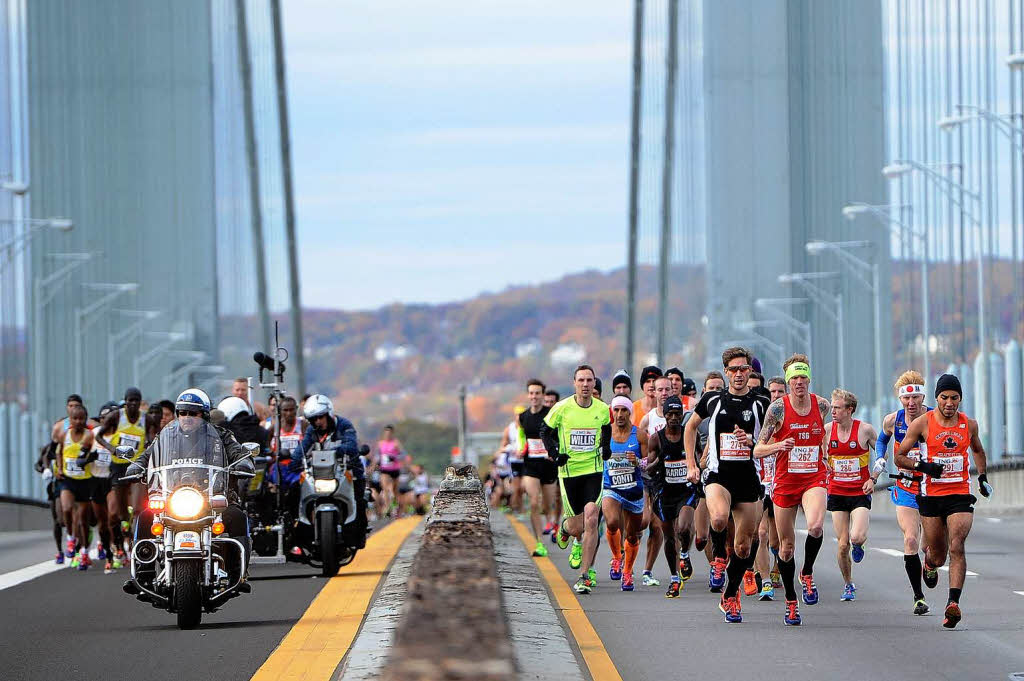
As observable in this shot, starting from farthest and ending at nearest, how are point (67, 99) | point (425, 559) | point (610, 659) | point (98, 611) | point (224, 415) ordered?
1. point (67, 99)
2. point (224, 415)
3. point (98, 611)
4. point (610, 659)
5. point (425, 559)

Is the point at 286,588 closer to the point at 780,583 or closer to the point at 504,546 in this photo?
the point at 780,583

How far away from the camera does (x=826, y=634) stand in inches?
444

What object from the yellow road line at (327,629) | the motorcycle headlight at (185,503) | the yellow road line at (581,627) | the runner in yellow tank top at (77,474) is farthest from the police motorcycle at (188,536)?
the runner in yellow tank top at (77,474)

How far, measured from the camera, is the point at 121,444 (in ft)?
57.9

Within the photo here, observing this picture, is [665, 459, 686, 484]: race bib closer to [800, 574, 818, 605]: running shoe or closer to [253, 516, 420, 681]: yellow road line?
[800, 574, 818, 605]: running shoe

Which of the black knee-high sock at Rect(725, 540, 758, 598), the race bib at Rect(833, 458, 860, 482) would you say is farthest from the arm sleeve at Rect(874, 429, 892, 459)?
the black knee-high sock at Rect(725, 540, 758, 598)

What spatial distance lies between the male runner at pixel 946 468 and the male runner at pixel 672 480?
2685 millimetres

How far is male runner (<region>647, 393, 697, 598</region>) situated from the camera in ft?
47.6

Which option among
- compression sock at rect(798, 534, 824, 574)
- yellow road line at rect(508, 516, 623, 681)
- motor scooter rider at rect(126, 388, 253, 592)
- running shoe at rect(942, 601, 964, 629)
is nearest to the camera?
yellow road line at rect(508, 516, 623, 681)

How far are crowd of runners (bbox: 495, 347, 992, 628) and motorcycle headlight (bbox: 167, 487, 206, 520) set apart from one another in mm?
2842

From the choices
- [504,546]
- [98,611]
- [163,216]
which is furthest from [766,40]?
[98,611]

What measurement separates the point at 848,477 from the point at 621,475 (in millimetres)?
1569

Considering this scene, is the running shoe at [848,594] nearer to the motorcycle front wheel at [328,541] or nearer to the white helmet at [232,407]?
the motorcycle front wheel at [328,541]

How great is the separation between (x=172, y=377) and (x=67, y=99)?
11.7 m
